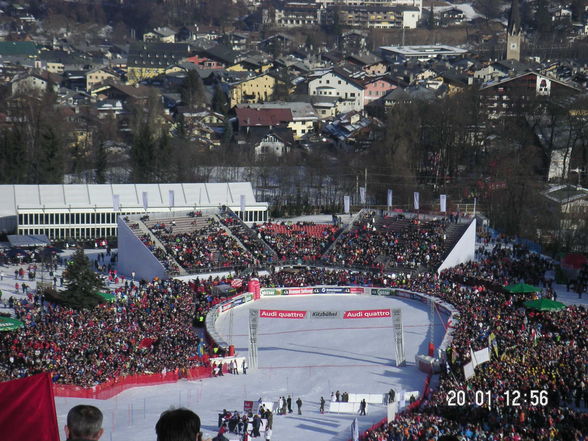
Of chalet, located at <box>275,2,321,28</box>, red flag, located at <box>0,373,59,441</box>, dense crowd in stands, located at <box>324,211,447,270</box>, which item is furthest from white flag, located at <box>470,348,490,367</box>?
chalet, located at <box>275,2,321,28</box>

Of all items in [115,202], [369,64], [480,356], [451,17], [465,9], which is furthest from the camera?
[465,9]

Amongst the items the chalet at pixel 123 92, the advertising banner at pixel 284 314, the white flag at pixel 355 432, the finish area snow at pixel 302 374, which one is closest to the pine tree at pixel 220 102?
the chalet at pixel 123 92

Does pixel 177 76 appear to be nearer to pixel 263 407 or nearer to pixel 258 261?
pixel 258 261

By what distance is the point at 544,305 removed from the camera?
27891mm

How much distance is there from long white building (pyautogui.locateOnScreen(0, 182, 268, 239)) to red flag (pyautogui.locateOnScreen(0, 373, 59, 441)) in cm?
3528

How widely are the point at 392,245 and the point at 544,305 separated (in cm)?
995

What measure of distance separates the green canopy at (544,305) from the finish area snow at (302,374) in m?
2.79

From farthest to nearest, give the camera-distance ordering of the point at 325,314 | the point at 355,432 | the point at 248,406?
the point at 325,314 < the point at 248,406 < the point at 355,432

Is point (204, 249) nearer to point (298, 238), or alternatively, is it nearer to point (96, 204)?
point (298, 238)

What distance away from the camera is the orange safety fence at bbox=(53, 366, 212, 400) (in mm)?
22344

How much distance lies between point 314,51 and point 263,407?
325 feet

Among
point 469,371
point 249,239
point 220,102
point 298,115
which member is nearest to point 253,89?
point 220,102

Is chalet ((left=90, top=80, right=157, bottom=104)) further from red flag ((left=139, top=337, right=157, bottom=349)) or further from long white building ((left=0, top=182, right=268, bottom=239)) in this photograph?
red flag ((left=139, top=337, right=157, bottom=349))

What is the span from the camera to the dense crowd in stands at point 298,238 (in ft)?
122
